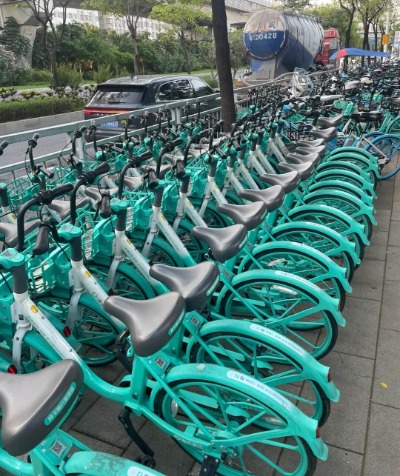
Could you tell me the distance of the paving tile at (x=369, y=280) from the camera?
145 inches

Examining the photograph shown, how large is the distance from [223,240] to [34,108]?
48.7 ft

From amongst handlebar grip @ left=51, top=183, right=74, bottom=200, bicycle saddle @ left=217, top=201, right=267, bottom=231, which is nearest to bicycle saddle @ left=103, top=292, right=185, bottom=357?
handlebar grip @ left=51, top=183, right=74, bottom=200

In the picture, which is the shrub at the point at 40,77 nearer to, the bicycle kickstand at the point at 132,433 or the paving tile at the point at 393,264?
the paving tile at the point at 393,264

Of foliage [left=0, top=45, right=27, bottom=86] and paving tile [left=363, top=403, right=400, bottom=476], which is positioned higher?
foliage [left=0, top=45, right=27, bottom=86]

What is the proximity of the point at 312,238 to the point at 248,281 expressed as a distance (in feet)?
3.75

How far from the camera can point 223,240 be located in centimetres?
246

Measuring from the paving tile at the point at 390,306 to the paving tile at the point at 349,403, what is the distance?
1.61 feet

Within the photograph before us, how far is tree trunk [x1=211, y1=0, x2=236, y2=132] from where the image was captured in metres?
6.27

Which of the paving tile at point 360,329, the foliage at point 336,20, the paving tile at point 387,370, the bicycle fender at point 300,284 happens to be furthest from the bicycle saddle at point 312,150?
the foliage at point 336,20

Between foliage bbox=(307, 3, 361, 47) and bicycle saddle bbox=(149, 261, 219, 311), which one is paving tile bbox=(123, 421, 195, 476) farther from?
foliage bbox=(307, 3, 361, 47)

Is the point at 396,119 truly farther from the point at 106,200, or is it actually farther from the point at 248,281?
the point at 106,200

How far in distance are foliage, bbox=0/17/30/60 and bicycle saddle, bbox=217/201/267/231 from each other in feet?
99.9

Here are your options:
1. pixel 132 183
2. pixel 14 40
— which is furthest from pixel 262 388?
pixel 14 40

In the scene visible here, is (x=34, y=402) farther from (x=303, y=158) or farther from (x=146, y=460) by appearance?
(x=303, y=158)
